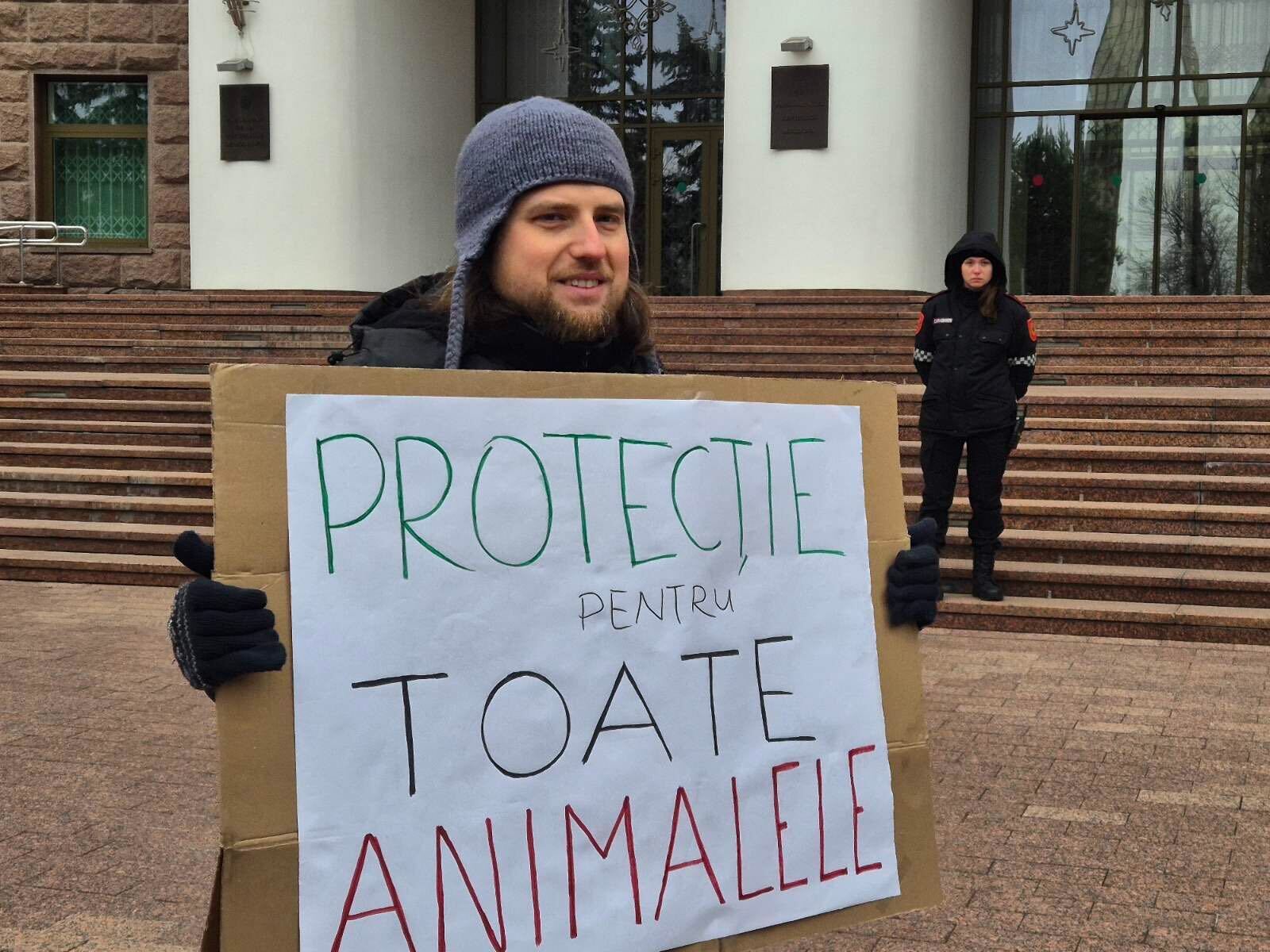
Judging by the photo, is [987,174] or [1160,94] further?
[987,174]

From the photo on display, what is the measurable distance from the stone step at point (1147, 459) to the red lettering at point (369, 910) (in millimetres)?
A: 9064

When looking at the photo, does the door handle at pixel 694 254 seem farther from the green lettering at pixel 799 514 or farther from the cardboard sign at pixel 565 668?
the green lettering at pixel 799 514

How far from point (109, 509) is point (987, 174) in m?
12.0

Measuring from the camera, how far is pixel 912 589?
8.43 feet

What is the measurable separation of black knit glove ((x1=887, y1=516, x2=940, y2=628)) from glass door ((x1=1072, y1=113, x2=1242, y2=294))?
57.1ft

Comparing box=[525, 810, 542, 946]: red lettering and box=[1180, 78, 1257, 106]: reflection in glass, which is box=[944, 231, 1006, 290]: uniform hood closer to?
box=[525, 810, 542, 946]: red lettering

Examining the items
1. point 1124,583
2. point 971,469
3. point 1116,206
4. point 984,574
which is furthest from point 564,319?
point 1116,206

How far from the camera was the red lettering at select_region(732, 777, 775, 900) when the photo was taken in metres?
2.33

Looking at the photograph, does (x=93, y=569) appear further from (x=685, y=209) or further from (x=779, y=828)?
(x=685, y=209)

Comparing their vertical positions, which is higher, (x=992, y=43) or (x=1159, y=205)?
(x=992, y=43)

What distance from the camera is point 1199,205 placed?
18.9 metres

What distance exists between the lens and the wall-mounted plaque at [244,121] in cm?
1798

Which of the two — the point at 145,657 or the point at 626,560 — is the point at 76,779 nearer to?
the point at 145,657

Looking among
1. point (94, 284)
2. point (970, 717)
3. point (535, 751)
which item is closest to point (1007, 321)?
point (970, 717)
